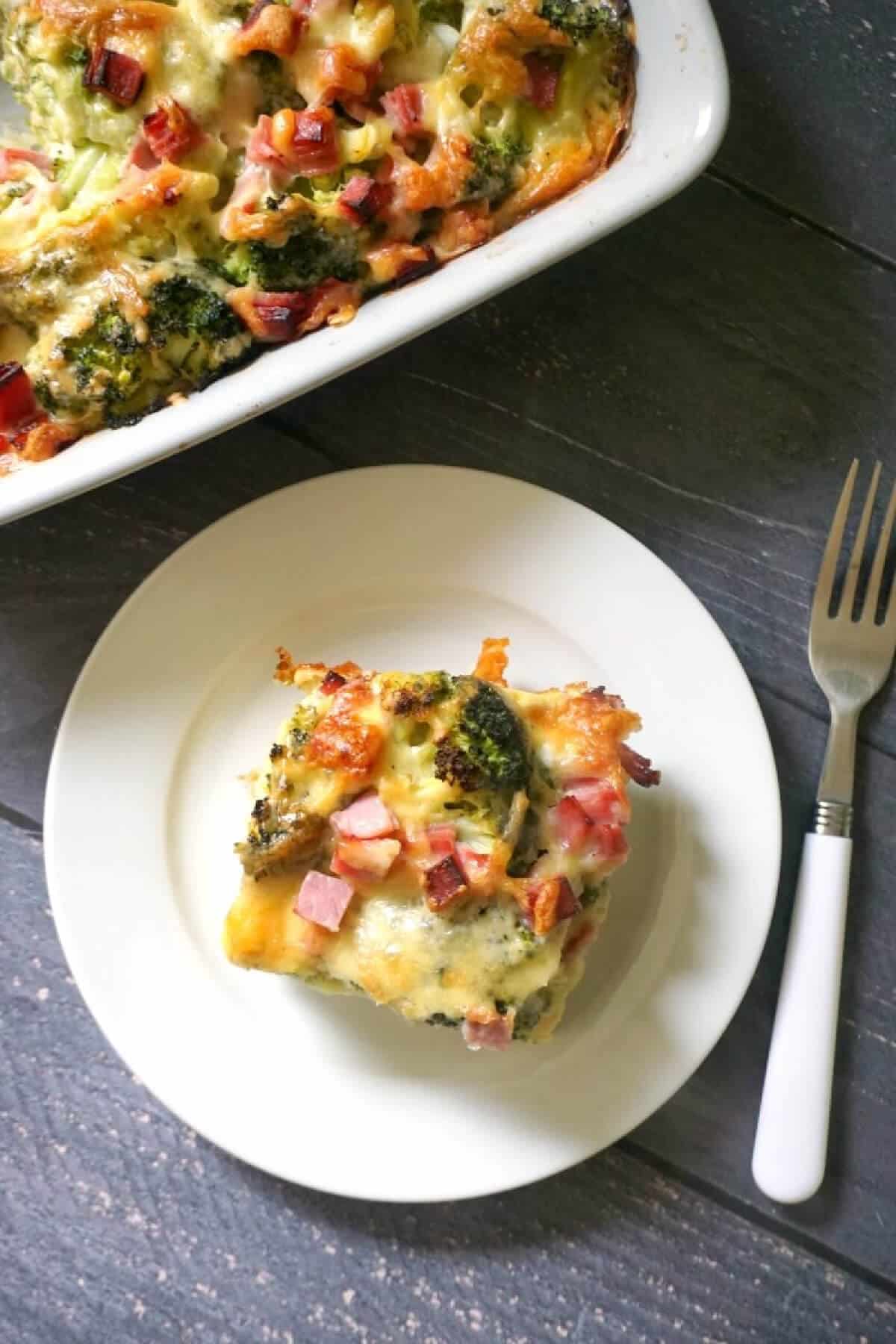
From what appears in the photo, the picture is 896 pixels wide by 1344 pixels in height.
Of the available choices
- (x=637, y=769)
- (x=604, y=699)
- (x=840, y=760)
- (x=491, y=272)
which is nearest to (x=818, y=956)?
(x=840, y=760)

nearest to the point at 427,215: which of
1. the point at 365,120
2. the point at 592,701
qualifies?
the point at 365,120

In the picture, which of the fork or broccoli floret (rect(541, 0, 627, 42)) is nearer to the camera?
broccoli floret (rect(541, 0, 627, 42))

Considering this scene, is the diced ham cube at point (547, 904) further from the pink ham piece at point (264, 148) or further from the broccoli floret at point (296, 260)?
the pink ham piece at point (264, 148)

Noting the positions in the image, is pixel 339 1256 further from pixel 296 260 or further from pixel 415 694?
pixel 296 260

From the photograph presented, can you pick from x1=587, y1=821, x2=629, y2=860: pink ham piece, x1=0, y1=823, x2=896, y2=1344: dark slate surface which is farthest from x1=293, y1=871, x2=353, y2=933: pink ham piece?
x1=0, y1=823, x2=896, y2=1344: dark slate surface

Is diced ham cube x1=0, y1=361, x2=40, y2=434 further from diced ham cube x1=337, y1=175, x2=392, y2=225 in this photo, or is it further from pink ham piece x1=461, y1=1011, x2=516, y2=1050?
pink ham piece x1=461, y1=1011, x2=516, y2=1050

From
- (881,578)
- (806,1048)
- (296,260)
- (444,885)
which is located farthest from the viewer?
(881,578)
